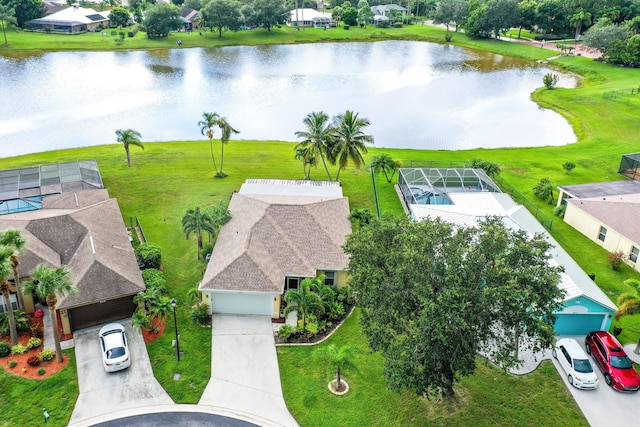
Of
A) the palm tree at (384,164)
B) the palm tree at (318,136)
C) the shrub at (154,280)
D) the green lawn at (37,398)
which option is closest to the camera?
the green lawn at (37,398)

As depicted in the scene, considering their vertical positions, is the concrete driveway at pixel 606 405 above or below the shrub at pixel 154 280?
below

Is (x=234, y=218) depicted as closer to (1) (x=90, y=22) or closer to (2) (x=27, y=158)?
(2) (x=27, y=158)

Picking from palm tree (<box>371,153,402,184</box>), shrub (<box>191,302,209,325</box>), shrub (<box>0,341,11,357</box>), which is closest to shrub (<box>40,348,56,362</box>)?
shrub (<box>0,341,11,357</box>)

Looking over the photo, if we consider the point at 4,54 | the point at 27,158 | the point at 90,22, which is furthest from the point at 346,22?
the point at 27,158

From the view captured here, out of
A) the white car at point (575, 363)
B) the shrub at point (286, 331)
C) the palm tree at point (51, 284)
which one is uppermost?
the palm tree at point (51, 284)

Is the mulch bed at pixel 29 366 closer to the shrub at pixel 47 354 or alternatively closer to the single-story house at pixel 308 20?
the shrub at pixel 47 354

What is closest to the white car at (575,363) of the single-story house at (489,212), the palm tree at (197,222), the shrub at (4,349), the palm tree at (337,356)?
the single-story house at (489,212)

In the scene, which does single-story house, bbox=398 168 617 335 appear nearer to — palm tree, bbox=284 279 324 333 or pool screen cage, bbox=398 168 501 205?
pool screen cage, bbox=398 168 501 205
